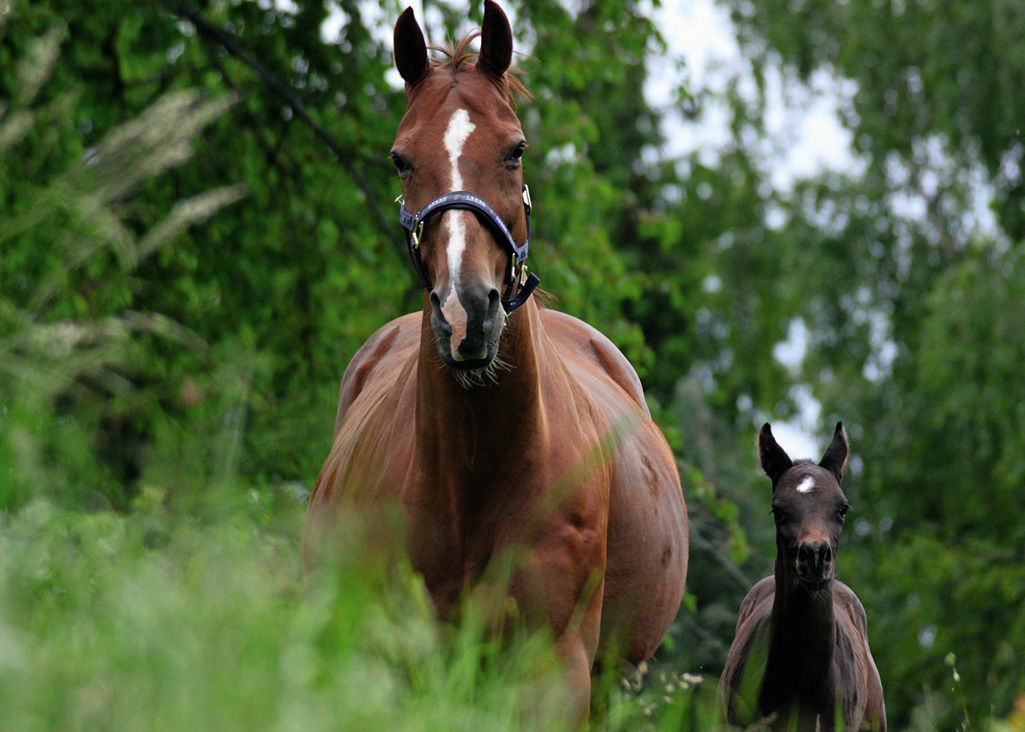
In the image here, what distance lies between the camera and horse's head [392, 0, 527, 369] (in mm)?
3119

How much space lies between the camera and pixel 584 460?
382 cm

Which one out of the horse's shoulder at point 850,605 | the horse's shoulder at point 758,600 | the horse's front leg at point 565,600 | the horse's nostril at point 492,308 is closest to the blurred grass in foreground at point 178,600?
the horse's front leg at point 565,600

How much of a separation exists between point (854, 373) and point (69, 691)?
17.1 m

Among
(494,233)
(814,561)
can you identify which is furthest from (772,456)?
(494,233)

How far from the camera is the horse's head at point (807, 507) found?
5.14 metres

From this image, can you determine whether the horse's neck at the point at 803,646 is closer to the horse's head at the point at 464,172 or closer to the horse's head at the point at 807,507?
the horse's head at the point at 807,507

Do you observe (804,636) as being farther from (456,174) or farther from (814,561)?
(456,174)

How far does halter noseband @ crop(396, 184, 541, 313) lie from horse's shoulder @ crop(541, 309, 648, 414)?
79.2 inches

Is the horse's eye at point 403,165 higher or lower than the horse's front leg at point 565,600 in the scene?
higher

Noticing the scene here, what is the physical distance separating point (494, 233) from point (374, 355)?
9.00ft

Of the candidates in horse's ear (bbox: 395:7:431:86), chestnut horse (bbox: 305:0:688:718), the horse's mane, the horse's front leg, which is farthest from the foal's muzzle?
horse's ear (bbox: 395:7:431:86)

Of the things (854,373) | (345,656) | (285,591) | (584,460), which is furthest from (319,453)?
(854,373)

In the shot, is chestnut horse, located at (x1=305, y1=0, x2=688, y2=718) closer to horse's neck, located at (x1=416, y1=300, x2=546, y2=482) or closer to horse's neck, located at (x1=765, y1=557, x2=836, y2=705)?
horse's neck, located at (x1=416, y1=300, x2=546, y2=482)

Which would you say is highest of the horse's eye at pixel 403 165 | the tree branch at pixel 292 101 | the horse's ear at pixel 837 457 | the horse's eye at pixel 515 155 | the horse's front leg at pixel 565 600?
the tree branch at pixel 292 101
